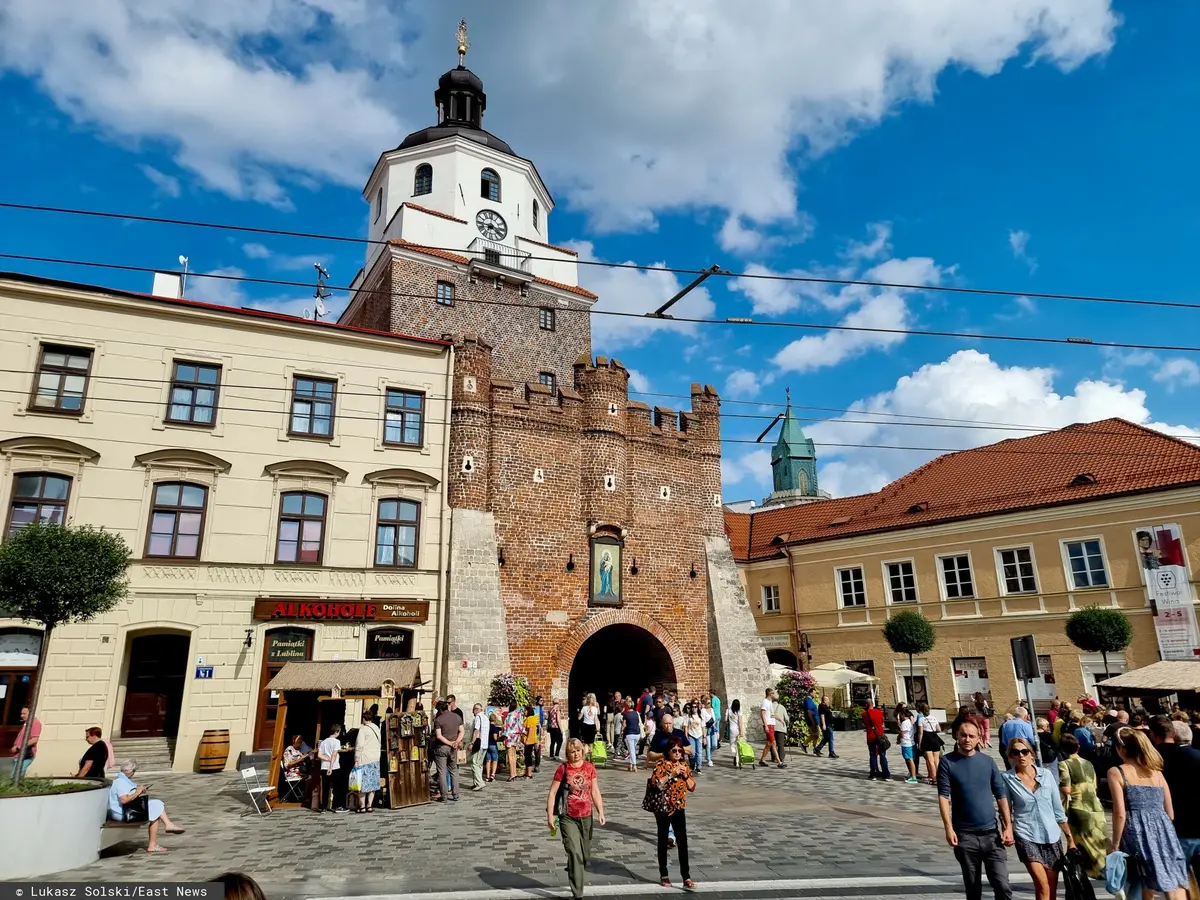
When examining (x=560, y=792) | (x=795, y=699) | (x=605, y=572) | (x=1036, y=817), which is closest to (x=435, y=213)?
(x=605, y=572)

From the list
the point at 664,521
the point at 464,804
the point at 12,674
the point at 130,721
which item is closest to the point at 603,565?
the point at 664,521

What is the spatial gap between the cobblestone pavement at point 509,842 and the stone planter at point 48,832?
22 centimetres

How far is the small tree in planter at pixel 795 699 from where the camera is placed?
70.9 ft

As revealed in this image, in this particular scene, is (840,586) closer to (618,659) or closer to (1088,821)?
(618,659)

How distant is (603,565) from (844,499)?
57.5 feet

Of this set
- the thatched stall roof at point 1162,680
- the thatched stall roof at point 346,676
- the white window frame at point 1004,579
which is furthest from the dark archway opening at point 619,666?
the white window frame at point 1004,579

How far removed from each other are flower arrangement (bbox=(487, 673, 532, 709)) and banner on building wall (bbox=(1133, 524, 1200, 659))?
19.0 metres

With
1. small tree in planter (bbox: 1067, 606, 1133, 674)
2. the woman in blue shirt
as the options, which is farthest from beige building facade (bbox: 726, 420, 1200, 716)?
the woman in blue shirt

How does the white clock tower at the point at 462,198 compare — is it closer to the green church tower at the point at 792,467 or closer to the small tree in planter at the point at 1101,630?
the small tree in planter at the point at 1101,630

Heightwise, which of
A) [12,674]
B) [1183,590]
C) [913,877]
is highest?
[1183,590]

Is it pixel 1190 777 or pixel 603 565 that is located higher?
pixel 603 565

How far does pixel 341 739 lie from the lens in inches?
518

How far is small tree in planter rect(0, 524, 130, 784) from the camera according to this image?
39.0 ft

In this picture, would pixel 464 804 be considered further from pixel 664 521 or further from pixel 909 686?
pixel 909 686
